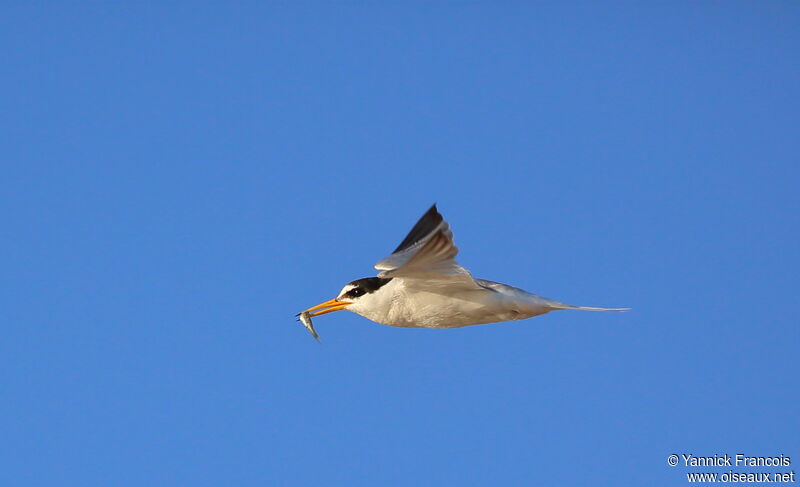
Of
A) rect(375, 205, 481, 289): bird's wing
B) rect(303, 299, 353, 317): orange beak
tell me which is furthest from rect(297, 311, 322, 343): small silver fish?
rect(375, 205, 481, 289): bird's wing

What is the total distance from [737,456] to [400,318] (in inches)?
176

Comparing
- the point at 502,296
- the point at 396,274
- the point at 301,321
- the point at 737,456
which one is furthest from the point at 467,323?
the point at 737,456

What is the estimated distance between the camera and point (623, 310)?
1088 centimetres

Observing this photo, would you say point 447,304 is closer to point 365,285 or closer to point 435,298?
point 435,298

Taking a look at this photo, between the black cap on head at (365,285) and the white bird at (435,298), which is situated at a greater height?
the black cap on head at (365,285)

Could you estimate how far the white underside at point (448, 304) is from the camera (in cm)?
1155

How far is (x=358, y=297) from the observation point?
39.5 ft

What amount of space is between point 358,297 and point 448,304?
114 cm

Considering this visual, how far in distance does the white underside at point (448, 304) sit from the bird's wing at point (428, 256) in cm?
27

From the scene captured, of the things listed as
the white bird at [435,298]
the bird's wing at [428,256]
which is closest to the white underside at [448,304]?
the white bird at [435,298]

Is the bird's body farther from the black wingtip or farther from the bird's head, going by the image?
the black wingtip

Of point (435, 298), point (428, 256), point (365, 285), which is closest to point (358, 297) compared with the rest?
point (365, 285)

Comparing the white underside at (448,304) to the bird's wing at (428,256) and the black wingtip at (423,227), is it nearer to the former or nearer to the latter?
the bird's wing at (428,256)

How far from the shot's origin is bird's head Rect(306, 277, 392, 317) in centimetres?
1185
